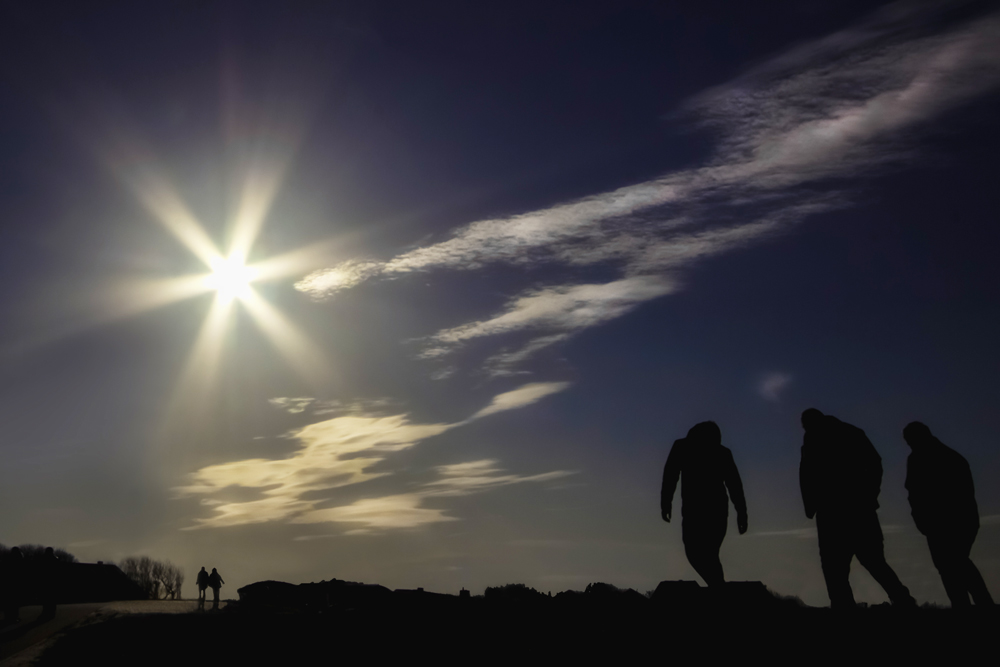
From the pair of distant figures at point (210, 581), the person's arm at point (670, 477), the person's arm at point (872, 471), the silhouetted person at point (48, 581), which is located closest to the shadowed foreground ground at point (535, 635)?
the person's arm at point (872, 471)

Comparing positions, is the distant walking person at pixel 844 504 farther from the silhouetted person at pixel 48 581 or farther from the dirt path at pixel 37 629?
the silhouetted person at pixel 48 581

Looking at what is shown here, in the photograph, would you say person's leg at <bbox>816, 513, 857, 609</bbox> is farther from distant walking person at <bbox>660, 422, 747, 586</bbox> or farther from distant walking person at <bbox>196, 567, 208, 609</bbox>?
distant walking person at <bbox>196, 567, 208, 609</bbox>

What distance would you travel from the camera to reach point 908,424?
10.5 m

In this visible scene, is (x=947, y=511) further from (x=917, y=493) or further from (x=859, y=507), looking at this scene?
(x=859, y=507)

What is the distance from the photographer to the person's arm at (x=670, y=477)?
10.9 metres

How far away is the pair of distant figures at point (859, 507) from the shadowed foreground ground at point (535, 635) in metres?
1.26

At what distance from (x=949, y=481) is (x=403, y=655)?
743 cm

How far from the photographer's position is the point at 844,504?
9852mm

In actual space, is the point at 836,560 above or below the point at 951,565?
above

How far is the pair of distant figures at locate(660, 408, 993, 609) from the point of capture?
963cm

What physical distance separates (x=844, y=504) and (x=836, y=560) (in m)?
0.72

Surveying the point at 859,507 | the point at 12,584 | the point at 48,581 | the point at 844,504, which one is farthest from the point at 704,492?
the point at 12,584

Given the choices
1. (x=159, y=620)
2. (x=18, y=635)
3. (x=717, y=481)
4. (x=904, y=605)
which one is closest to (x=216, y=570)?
(x=18, y=635)

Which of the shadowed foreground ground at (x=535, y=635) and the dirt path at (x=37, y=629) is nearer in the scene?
the shadowed foreground ground at (x=535, y=635)
